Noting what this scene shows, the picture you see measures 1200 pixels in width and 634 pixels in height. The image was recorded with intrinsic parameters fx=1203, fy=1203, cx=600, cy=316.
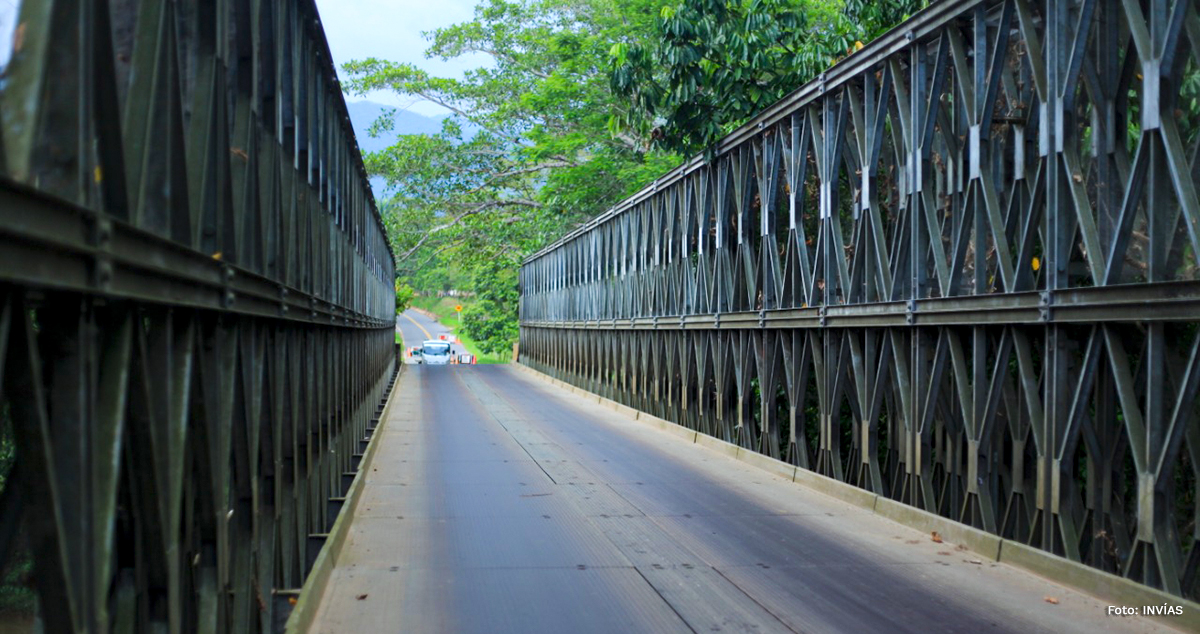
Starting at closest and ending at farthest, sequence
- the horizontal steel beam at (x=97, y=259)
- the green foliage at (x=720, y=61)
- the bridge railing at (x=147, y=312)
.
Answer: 1. the horizontal steel beam at (x=97, y=259)
2. the bridge railing at (x=147, y=312)
3. the green foliage at (x=720, y=61)

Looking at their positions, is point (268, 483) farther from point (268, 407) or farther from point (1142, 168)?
point (1142, 168)

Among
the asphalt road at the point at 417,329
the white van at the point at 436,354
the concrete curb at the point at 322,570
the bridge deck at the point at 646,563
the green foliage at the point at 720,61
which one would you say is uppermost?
the green foliage at the point at 720,61

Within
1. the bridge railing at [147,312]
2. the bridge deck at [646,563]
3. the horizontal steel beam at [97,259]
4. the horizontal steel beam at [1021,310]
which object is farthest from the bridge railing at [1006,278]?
the horizontal steel beam at [97,259]

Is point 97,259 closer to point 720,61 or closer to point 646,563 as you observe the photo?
point 646,563

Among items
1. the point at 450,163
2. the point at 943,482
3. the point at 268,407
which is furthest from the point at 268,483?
the point at 450,163

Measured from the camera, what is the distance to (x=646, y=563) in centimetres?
1004

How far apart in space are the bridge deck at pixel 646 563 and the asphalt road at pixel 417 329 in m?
91.6

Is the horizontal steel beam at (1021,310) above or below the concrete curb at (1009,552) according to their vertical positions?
above

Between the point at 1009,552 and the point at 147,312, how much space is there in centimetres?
765

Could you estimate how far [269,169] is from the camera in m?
7.34

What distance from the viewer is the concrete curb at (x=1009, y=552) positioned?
7.81 metres

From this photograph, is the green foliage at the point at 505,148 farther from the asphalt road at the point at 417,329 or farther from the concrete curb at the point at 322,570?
the asphalt road at the point at 417,329

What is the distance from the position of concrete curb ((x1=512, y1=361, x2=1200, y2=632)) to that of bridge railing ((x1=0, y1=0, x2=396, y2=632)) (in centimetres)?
562

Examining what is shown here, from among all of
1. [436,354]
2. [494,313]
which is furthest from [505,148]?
[494,313]
